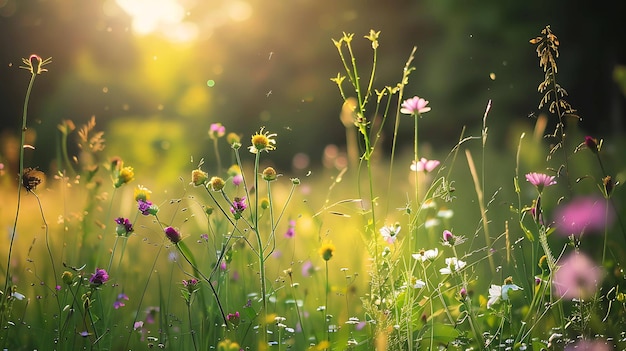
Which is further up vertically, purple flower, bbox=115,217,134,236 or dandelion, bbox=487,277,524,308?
purple flower, bbox=115,217,134,236

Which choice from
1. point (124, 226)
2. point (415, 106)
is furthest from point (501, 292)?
point (124, 226)

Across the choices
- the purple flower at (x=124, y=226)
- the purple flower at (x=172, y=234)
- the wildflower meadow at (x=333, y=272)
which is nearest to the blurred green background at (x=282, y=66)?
the wildflower meadow at (x=333, y=272)

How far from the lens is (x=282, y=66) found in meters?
13.3

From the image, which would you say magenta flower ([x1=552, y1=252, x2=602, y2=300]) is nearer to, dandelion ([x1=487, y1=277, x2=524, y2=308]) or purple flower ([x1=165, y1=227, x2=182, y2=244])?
dandelion ([x1=487, y1=277, x2=524, y2=308])

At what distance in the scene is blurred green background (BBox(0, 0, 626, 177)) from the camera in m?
9.65

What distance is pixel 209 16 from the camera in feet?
43.6

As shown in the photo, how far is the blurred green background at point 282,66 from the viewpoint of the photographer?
9648mm

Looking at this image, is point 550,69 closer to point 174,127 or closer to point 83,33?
point 174,127

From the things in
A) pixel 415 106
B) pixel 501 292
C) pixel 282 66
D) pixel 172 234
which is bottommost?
pixel 501 292

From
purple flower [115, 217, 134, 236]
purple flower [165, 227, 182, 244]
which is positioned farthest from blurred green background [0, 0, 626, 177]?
purple flower [165, 227, 182, 244]

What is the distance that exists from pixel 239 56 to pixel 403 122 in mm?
3734

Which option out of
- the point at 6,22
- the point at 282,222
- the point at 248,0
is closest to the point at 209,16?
the point at 248,0

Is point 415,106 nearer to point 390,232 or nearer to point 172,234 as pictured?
point 390,232

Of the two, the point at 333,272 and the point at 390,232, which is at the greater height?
the point at 333,272
